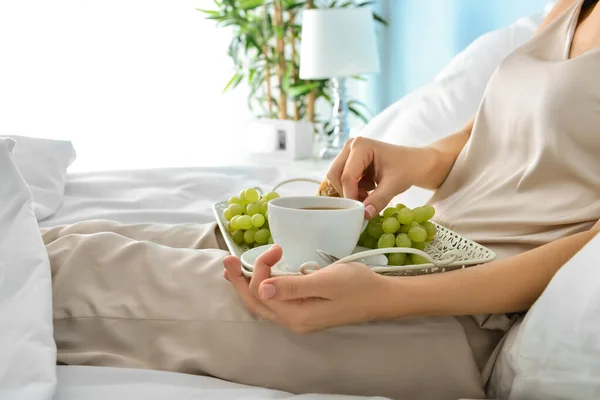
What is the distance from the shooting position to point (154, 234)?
1.07 metres

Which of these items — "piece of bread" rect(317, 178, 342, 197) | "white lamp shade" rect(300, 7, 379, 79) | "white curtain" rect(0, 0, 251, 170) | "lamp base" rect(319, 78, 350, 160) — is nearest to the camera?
"piece of bread" rect(317, 178, 342, 197)

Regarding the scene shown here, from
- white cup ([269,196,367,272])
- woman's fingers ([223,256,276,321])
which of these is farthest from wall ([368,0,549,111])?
woman's fingers ([223,256,276,321])

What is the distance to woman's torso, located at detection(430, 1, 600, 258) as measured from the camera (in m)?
0.97

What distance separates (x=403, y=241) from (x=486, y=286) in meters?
0.12

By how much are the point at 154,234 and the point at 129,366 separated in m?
0.30

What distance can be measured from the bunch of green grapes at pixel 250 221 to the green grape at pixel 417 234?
19 centimetres

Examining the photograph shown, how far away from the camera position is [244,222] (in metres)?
0.98

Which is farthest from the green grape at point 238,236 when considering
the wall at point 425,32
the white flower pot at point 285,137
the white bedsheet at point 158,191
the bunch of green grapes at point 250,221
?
the white flower pot at point 285,137

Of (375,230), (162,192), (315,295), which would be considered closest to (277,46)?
(162,192)

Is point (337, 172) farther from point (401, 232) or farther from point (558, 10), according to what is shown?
point (558, 10)

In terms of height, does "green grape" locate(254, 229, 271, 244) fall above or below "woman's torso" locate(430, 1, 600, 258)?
below

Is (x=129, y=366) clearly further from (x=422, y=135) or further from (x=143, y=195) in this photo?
(x=422, y=135)

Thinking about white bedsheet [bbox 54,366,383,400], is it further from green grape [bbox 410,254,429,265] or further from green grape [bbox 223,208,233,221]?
green grape [bbox 223,208,233,221]

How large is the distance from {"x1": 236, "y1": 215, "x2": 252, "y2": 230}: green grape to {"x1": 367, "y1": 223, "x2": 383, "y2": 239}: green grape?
6.4 inches
